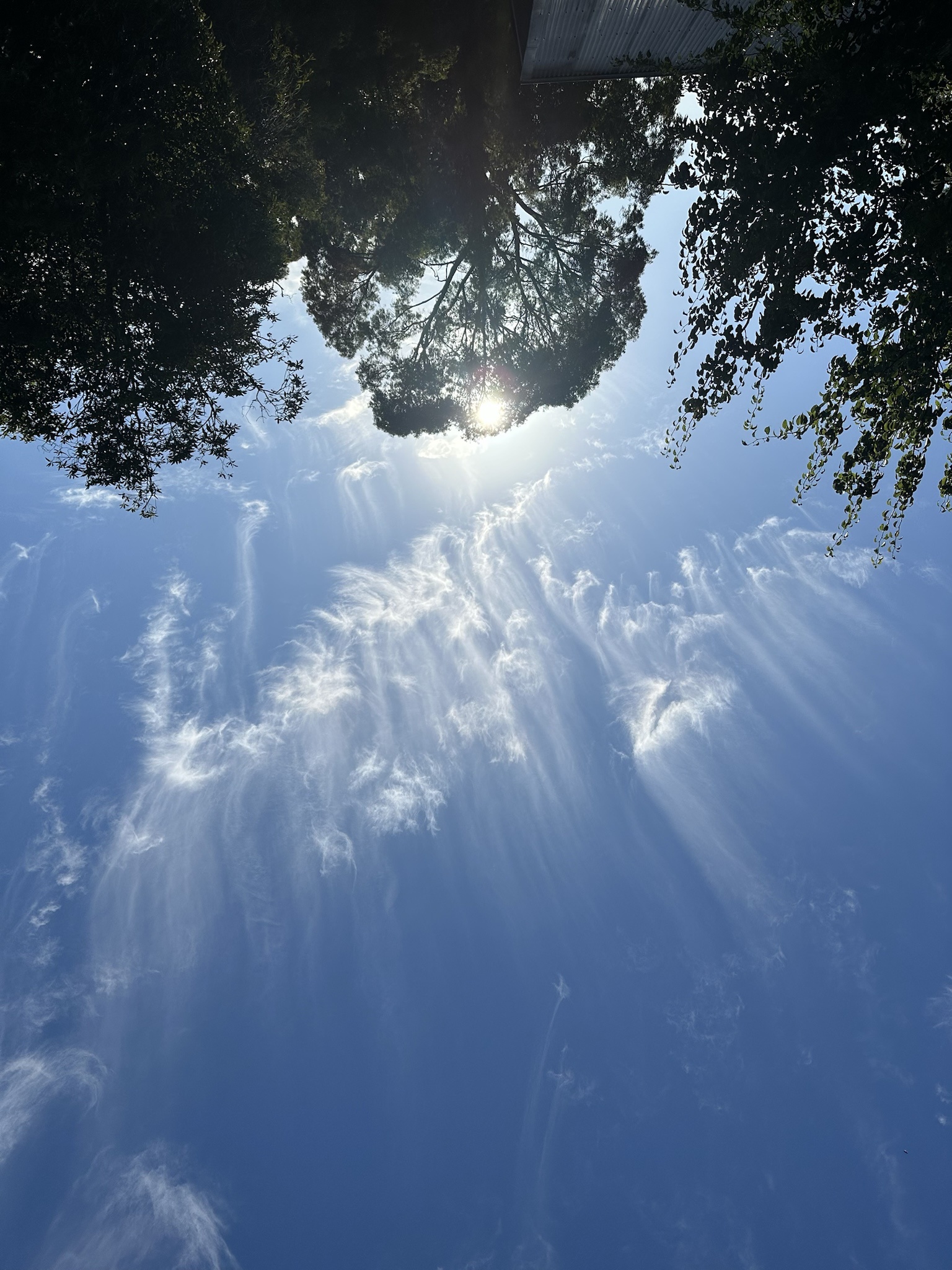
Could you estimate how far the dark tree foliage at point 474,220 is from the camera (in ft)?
81.7

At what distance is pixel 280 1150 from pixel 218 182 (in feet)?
207

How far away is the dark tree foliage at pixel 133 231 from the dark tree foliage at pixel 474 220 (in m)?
6.89

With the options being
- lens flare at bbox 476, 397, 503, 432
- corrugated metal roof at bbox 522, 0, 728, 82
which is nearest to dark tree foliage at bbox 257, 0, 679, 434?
lens flare at bbox 476, 397, 503, 432

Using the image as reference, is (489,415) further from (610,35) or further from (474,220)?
(610,35)

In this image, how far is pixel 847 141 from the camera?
43.1 ft

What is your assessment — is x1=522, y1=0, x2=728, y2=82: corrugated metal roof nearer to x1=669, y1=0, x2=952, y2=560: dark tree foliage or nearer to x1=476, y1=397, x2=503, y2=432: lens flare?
x1=669, y1=0, x2=952, y2=560: dark tree foliage

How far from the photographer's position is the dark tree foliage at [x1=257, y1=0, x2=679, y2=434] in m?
24.9

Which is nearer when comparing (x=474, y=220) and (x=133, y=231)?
(x=133, y=231)

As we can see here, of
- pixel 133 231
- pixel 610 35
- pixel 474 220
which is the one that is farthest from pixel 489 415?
pixel 133 231

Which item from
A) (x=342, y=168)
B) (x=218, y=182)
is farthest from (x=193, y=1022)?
(x=342, y=168)

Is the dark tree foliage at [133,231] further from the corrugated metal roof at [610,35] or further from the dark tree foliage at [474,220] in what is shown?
the corrugated metal roof at [610,35]

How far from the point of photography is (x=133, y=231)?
52.7ft

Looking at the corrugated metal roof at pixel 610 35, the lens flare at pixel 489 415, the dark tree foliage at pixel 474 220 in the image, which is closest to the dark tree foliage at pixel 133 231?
the dark tree foliage at pixel 474 220

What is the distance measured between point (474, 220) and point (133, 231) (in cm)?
1714
